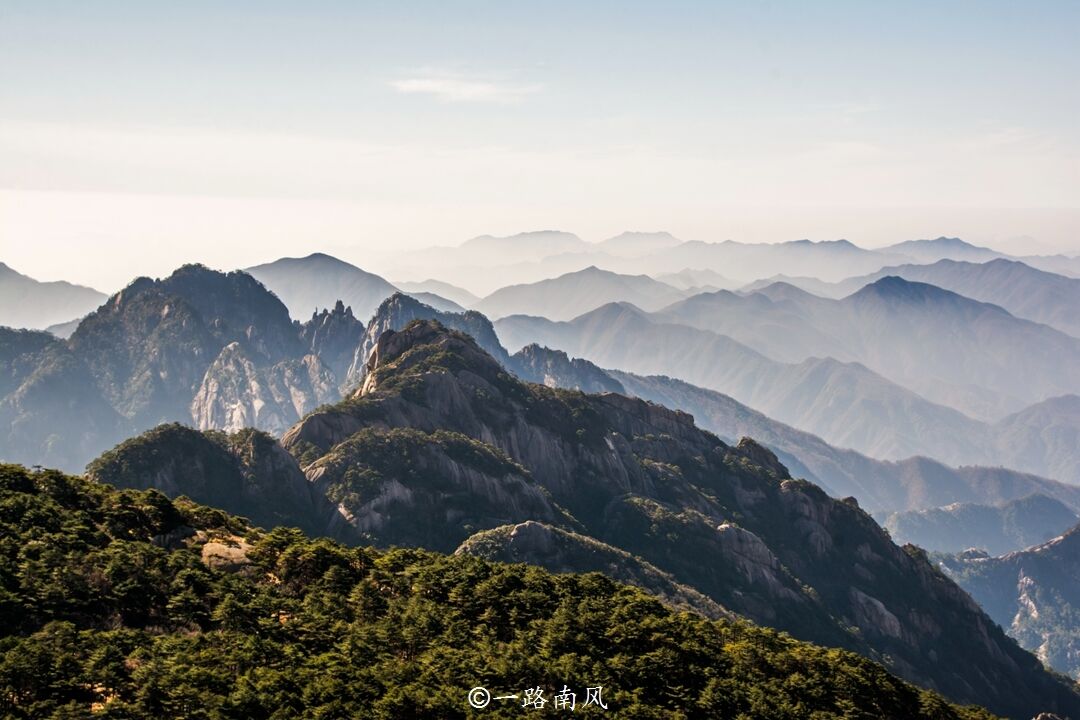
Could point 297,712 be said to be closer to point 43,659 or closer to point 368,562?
point 43,659

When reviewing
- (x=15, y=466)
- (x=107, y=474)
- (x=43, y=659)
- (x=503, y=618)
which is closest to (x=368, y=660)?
(x=503, y=618)

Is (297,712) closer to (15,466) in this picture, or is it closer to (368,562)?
(368,562)

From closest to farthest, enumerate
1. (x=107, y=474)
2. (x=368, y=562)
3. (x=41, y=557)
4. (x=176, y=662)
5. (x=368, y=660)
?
(x=176, y=662) → (x=368, y=660) → (x=41, y=557) → (x=368, y=562) → (x=107, y=474)

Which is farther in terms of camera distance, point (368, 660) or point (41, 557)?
point (41, 557)

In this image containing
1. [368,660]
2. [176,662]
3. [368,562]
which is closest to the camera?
[176,662]

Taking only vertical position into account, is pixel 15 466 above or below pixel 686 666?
above

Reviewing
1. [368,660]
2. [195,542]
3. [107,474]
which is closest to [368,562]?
[195,542]
